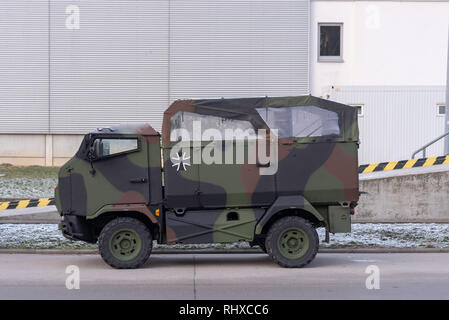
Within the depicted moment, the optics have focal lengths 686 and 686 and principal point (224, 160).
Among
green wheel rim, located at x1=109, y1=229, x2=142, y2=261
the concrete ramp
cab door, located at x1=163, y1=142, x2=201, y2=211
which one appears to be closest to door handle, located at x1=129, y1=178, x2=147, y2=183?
cab door, located at x1=163, y1=142, x2=201, y2=211

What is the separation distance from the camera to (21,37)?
28297mm

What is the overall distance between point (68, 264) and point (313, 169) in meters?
4.64

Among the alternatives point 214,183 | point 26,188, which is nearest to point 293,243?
point 214,183

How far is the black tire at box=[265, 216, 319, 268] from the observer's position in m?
11.6

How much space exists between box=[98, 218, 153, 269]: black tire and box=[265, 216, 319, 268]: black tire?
2.09 m

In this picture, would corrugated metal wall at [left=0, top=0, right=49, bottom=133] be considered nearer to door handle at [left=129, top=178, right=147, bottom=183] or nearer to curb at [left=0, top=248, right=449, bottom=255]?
curb at [left=0, top=248, right=449, bottom=255]

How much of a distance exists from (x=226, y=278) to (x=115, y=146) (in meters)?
2.96

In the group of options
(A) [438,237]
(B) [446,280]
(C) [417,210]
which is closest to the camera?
(B) [446,280]

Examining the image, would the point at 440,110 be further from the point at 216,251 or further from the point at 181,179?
the point at 181,179

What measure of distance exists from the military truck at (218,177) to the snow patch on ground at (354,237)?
8.29 feet

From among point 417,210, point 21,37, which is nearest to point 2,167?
point 21,37

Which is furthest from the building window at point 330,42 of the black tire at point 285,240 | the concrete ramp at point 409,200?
the black tire at point 285,240

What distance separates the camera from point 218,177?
38.3ft

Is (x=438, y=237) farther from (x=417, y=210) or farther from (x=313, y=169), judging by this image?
(x=313, y=169)
